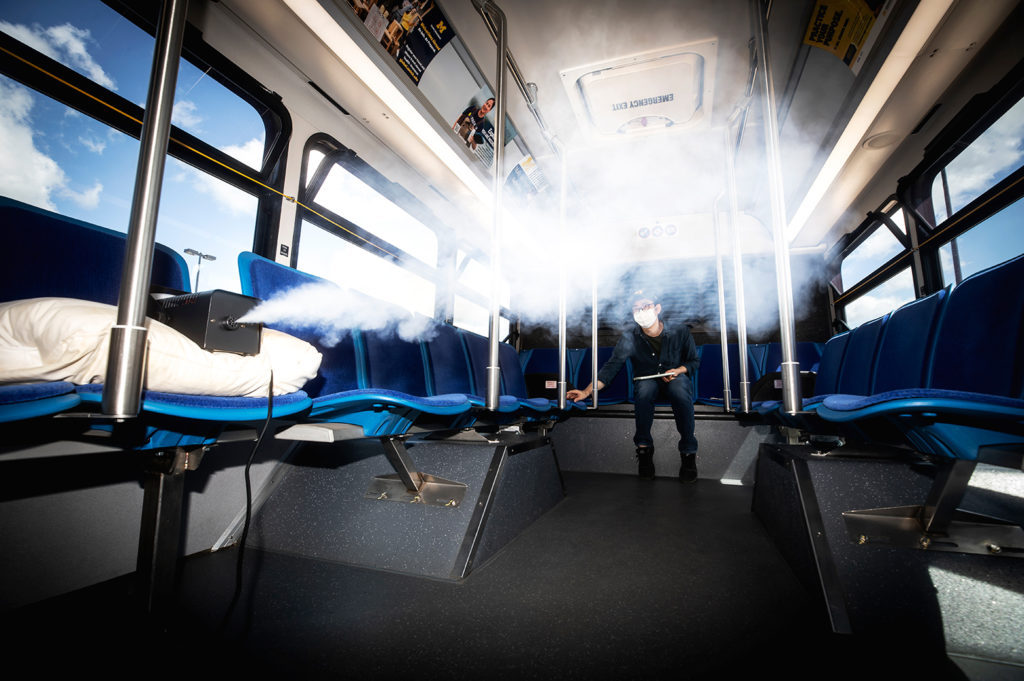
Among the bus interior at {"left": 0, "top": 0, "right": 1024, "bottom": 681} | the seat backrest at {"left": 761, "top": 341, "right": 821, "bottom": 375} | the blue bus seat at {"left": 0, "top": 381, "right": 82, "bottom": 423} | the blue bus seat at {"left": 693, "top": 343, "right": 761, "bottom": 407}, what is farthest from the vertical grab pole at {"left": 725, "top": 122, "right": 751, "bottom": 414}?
the blue bus seat at {"left": 0, "top": 381, "right": 82, "bottom": 423}

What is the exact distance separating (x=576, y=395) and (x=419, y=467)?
1818mm

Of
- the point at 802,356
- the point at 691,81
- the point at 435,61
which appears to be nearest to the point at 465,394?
the point at 435,61

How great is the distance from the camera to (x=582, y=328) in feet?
17.4

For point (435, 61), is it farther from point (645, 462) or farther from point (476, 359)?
point (645, 462)

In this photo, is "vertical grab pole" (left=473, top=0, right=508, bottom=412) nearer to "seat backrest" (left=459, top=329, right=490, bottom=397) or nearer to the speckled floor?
the speckled floor

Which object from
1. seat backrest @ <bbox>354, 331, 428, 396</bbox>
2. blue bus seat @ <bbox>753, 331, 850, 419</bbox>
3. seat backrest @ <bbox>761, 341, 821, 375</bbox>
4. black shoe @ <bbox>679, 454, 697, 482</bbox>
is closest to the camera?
seat backrest @ <bbox>354, 331, 428, 396</bbox>

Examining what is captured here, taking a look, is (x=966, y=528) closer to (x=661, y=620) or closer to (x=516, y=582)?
(x=661, y=620)

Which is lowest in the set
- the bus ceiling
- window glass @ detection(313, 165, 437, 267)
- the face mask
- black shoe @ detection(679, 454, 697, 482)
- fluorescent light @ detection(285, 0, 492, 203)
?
black shoe @ detection(679, 454, 697, 482)

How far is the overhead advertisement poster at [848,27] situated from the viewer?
2266 millimetres

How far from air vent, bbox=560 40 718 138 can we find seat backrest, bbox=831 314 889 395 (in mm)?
2026

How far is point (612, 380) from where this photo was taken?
4.25m

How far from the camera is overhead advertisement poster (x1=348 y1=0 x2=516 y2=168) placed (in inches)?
91.6

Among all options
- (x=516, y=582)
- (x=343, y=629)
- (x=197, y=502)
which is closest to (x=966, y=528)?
(x=516, y=582)

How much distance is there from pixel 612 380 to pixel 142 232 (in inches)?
157
